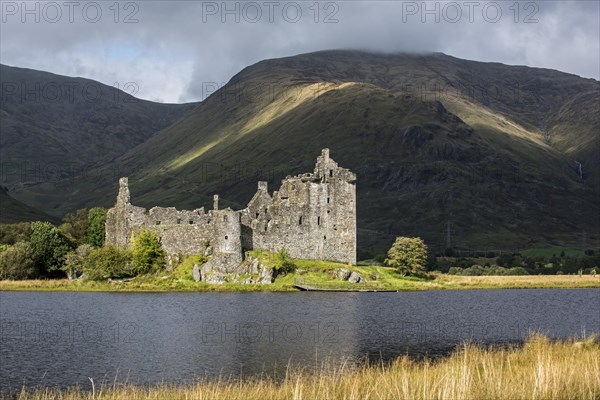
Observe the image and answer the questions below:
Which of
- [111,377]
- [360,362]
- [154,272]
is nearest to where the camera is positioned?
[111,377]

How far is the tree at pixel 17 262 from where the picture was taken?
89.6 metres

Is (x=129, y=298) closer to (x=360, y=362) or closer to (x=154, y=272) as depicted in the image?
(x=154, y=272)

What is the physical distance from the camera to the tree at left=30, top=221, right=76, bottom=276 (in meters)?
91.6

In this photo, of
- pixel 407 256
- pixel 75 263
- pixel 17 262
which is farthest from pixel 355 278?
pixel 17 262

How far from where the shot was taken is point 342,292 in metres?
79.6

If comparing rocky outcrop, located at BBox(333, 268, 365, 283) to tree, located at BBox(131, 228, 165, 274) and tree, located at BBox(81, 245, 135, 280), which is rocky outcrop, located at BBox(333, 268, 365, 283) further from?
tree, located at BBox(81, 245, 135, 280)

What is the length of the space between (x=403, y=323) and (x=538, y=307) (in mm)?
19334

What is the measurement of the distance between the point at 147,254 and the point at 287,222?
50.9 feet

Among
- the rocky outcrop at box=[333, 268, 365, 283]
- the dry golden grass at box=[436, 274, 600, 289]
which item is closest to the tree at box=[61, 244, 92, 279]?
the rocky outcrop at box=[333, 268, 365, 283]

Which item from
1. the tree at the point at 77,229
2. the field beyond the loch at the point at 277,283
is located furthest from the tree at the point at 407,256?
the tree at the point at 77,229

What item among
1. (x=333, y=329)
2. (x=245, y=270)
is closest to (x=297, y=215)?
(x=245, y=270)

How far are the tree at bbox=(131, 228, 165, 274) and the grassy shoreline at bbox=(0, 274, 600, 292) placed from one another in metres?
2.07

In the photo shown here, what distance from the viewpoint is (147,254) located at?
8625 cm

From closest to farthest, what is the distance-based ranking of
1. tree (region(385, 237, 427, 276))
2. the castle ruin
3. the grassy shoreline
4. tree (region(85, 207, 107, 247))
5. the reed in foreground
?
the reed in foreground, the grassy shoreline, the castle ruin, tree (region(385, 237, 427, 276)), tree (region(85, 207, 107, 247))
